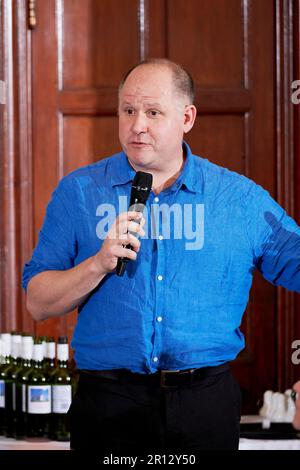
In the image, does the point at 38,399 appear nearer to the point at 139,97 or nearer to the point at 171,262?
the point at 171,262

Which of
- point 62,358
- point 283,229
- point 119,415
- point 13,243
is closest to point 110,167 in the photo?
point 283,229

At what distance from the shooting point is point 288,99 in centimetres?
333

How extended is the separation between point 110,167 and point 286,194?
1.29m

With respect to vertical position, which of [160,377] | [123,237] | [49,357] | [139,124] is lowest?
[49,357]

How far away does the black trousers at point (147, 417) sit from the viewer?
2008 mm

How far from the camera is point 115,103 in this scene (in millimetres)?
3332

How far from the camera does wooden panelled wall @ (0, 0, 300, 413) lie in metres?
3.30

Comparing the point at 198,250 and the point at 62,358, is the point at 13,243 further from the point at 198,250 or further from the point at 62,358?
the point at 198,250

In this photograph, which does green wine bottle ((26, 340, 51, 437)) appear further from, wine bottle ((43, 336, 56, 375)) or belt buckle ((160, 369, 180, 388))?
belt buckle ((160, 369, 180, 388))

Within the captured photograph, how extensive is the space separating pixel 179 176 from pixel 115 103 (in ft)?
4.15

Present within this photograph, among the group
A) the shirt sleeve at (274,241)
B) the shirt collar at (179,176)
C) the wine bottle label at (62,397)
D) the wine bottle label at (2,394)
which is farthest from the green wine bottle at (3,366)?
the shirt sleeve at (274,241)

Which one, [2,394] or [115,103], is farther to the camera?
[115,103]

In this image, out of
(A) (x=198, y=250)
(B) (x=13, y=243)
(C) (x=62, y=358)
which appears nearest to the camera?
(A) (x=198, y=250)

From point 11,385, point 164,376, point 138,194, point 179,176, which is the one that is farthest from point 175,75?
point 11,385
